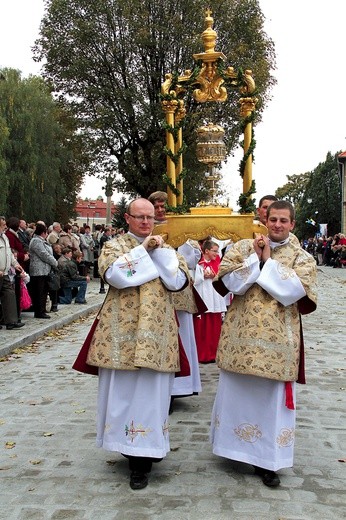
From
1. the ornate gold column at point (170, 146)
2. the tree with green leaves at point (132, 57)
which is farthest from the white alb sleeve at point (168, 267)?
the tree with green leaves at point (132, 57)

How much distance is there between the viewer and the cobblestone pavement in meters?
4.34

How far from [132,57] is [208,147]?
22.5 meters

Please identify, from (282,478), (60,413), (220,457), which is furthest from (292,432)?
(60,413)

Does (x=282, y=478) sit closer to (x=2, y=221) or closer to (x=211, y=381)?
(x=211, y=381)

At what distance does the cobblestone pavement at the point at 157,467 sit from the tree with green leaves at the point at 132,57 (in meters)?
19.1

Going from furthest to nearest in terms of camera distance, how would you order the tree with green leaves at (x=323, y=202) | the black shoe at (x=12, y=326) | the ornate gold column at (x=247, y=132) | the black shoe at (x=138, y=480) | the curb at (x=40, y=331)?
the tree with green leaves at (x=323, y=202)
the black shoe at (x=12, y=326)
the curb at (x=40, y=331)
the ornate gold column at (x=247, y=132)
the black shoe at (x=138, y=480)

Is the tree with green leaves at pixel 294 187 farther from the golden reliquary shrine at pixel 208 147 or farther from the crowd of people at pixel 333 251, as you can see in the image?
the golden reliquary shrine at pixel 208 147

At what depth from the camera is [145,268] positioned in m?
4.81

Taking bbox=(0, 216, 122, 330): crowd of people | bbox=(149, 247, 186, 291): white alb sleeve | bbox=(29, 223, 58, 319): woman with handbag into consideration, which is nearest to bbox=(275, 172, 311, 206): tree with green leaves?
bbox=(0, 216, 122, 330): crowd of people

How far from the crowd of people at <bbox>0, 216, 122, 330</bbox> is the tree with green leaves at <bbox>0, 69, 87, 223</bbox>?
16878mm

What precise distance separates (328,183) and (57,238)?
61.7 meters

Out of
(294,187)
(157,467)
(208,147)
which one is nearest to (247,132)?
(208,147)

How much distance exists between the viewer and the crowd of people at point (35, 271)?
11.5 metres

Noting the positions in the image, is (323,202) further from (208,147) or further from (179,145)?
(208,147)
